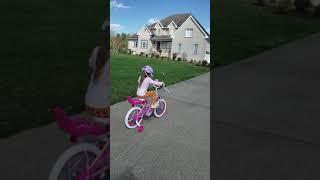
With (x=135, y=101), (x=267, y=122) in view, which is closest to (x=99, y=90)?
(x=135, y=101)

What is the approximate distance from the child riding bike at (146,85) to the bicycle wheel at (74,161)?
3.73 feet

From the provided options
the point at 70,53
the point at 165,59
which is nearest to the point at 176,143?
the point at 165,59

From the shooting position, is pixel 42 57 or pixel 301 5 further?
pixel 301 5

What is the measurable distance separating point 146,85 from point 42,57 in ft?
19.3

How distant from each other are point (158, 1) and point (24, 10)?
41.7 ft

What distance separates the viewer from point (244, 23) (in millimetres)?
19688

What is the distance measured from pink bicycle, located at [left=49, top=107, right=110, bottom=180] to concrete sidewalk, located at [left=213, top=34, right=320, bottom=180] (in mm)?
1435

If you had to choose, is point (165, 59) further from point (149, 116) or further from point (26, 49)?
point (26, 49)

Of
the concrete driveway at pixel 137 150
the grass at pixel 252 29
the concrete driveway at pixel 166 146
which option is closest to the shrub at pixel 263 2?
the grass at pixel 252 29

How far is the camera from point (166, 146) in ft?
17.2

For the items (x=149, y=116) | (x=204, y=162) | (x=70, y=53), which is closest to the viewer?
(x=204, y=162)

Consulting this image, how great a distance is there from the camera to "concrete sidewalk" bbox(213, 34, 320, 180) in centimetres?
473

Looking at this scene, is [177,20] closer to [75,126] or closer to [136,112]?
[75,126]

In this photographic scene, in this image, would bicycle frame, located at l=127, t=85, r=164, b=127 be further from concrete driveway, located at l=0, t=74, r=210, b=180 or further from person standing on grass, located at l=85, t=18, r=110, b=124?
person standing on grass, located at l=85, t=18, r=110, b=124
